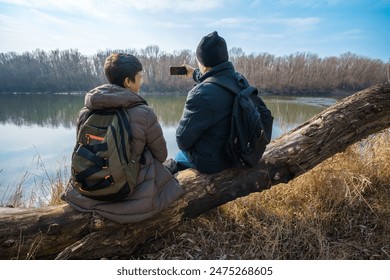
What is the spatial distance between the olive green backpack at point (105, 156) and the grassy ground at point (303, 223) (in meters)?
0.61

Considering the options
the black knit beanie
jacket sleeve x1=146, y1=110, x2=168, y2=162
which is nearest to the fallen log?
jacket sleeve x1=146, y1=110, x2=168, y2=162

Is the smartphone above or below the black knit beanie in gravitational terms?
below

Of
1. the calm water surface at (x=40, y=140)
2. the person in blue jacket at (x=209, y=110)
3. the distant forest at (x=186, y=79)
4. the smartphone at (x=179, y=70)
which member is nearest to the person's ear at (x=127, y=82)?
the person in blue jacket at (x=209, y=110)

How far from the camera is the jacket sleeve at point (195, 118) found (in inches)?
68.0

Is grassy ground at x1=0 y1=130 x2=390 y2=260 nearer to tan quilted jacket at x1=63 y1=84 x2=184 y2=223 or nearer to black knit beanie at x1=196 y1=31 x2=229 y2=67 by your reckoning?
tan quilted jacket at x1=63 y1=84 x2=184 y2=223

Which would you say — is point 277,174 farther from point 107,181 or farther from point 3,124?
point 3,124

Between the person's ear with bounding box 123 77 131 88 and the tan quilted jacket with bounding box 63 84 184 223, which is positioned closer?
the tan quilted jacket with bounding box 63 84 184 223

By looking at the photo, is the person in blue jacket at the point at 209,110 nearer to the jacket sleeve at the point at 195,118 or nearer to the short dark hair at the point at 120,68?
the jacket sleeve at the point at 195,118

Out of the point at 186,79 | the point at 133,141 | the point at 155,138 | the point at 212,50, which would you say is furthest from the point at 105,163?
the point at 186,79

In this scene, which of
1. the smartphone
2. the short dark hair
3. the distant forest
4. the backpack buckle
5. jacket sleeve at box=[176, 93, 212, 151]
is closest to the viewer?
the backpack buckle

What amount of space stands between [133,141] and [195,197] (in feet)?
2.17

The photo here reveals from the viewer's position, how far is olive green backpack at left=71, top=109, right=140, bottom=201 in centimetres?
148

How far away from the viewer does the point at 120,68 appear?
161 cm

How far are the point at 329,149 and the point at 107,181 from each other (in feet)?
6.53
